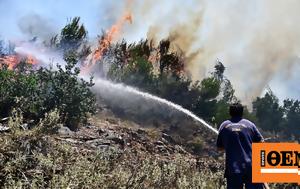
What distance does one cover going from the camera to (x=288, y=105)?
280 feet

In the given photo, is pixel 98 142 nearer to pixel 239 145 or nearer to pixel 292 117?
pixel 239 145

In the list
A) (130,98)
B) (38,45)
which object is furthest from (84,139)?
(38,45)

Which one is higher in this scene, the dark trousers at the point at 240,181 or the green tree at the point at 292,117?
the green tree at the point at 292,117

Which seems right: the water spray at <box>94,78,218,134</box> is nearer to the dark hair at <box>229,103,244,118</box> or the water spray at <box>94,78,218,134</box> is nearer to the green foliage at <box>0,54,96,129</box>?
the green foliage at <box>0,54,96,129</box>

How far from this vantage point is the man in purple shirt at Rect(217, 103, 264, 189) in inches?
246

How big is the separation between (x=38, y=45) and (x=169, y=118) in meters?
17.7

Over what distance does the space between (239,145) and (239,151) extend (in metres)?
0.08

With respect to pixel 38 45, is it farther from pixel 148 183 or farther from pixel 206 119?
pixel 148 183

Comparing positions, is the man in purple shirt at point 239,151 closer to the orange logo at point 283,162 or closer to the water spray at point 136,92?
the orange logo at point 283,162

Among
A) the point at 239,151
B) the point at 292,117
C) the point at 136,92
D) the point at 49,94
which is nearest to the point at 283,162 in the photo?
the point at 239,151

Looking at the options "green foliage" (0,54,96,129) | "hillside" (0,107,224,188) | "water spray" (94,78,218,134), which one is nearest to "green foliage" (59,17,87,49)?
"water spray" (94,78,218,134)

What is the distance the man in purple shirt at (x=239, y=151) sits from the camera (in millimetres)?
6254

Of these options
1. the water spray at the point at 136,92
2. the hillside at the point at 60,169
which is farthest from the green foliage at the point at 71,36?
the hillside at the point at 60,169

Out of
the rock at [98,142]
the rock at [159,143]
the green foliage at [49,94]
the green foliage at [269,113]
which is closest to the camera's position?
the rock at [98,142]
